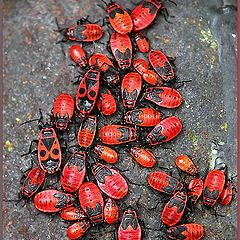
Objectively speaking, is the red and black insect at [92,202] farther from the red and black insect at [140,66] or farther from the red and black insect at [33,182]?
the red and black insect at [140,66]

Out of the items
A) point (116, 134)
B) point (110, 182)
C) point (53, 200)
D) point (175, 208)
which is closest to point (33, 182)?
point (53, 200)

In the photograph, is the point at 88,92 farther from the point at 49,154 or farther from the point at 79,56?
the point at 49,154

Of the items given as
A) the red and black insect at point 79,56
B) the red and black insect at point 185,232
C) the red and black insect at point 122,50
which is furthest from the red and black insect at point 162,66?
the red and black insect at point 185,232

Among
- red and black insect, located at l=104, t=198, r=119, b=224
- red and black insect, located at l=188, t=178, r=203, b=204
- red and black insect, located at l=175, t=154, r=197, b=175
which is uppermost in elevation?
red and black insect, located at l=175, t=154, r=197, b=175

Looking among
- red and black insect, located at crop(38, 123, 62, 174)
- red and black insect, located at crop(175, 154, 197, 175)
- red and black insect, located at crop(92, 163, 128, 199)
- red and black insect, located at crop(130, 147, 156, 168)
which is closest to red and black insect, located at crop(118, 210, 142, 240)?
red and black insect, located at crop(92, 163, 128, 199)

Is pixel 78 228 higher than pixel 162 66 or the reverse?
the reverse

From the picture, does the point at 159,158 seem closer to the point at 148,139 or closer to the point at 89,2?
the point at 148,139

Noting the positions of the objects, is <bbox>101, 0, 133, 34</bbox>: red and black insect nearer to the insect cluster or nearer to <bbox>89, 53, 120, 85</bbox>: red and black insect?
the insect cluster
